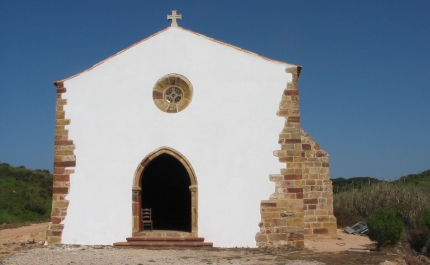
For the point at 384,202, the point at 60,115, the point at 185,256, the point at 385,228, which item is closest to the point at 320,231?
the point at 385,228

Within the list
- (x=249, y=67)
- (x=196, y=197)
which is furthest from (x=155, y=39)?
(x=196, y=197)

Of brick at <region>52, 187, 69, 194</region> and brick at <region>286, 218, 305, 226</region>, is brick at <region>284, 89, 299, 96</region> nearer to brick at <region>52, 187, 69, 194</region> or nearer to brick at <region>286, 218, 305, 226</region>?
brick at <region>286, 218, 305, 226</region>

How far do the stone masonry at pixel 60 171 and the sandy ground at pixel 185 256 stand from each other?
1.57 feet

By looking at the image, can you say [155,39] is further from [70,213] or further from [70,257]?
[70,257]

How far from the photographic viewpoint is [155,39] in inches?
467

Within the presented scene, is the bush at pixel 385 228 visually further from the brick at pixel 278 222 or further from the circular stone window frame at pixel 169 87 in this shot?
the circular stone window frame at pixel 169 87

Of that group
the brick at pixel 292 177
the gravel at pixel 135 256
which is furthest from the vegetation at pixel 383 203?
the gravel at pixel 135 256

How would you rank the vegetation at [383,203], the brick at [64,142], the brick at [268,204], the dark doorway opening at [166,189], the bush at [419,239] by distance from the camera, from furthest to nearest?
the dark doorway opening at [166,189], the vegetation at [383,203], the bush at [419,239], the brick at [64,142], the brick at [268,204]

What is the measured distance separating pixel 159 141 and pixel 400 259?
238 inches

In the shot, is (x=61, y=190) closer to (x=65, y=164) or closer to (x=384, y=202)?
(x=65, y=164)

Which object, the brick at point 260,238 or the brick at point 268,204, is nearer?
the brick at point 260,238

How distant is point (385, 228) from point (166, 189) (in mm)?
8998

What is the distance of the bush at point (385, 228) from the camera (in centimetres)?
1009

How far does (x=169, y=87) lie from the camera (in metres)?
11.6
